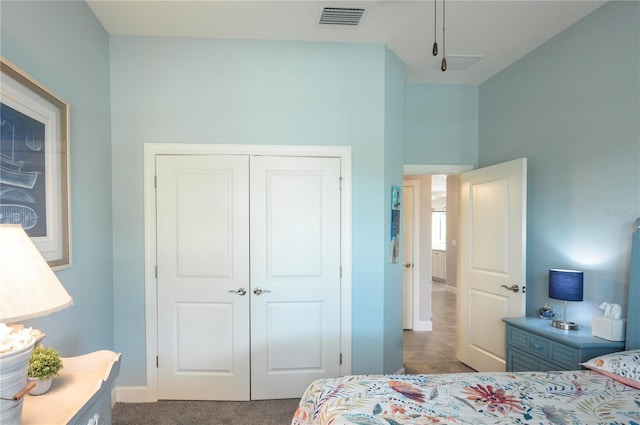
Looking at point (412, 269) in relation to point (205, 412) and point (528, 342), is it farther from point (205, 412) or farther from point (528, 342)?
point (205, 412)

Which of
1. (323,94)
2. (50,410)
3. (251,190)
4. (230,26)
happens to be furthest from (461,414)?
(230,26)

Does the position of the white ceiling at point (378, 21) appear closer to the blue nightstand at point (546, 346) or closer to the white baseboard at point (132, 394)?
the blue nightstand at point (546, 346)

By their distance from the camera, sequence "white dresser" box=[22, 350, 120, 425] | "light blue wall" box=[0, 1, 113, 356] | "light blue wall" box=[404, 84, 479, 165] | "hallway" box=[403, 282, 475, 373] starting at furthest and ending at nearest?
"light blue wall" box=[404, 84, 479, 165]
"hallway" box=[403, 282, 475, 373]
"light blue wall" box=[0, 1, 113, 356]
"white dresser" box=[22, 350, 120, 425]

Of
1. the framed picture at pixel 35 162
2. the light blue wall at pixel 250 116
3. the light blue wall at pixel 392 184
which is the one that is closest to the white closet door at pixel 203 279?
the light blue wall at pixel 250 116

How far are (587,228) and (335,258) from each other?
192 cm

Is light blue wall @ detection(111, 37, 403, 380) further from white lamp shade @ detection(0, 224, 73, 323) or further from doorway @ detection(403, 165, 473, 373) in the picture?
white lamp shade @ detection(0, 224, 73, 323)

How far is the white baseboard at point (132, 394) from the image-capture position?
2832 mm

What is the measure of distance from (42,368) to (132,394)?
189 centimetres

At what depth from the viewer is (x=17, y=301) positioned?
1.01 meters

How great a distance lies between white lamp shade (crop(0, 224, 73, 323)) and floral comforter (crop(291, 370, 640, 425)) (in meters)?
1.13

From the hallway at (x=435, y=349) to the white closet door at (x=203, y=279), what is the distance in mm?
1801

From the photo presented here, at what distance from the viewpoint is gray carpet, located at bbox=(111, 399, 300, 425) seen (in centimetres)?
257

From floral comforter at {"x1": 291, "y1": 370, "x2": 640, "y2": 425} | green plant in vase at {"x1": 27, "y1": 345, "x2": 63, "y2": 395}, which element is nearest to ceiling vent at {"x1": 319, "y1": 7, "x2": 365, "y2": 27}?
floral comforter at {"x1": 291, "y1": 370, "x2": 640, "y2": 425}

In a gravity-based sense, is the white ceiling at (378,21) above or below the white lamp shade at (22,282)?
above
